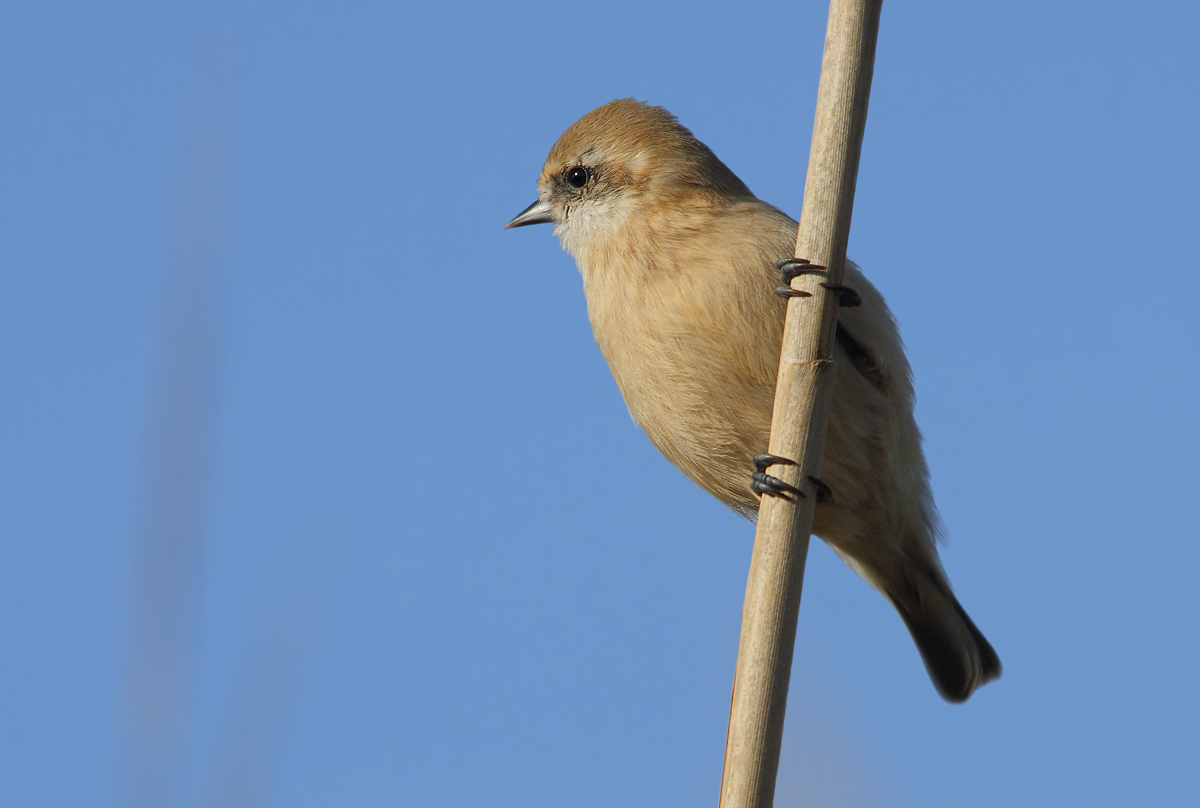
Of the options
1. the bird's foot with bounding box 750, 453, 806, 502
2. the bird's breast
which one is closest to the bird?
the bird's breast

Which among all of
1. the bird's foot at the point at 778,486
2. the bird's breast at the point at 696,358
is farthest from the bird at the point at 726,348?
the bird's foot at the point at 778,486

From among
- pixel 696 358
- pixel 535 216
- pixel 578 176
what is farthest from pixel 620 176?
pixel 696 358

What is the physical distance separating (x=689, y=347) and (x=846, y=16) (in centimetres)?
136

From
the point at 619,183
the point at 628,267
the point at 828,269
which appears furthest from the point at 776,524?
the point at 619,183

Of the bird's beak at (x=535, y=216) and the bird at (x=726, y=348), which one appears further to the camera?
the bird's beak at (x=535, y=216)

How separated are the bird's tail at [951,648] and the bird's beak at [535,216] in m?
2.01

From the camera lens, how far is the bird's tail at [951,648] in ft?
15.8

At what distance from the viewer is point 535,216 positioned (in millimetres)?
4910

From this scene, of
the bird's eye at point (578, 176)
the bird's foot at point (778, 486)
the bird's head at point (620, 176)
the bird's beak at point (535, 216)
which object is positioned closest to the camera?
the bird's foot at point (778, 486)

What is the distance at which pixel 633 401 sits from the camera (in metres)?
4.15

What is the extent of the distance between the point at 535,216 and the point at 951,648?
7.73ft

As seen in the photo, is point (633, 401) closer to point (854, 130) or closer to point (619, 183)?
point (619, 183)

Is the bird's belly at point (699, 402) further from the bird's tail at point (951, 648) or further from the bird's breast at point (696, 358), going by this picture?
the bird's tail at point (951, 648)

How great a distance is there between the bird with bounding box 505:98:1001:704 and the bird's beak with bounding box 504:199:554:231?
0.04 ft
